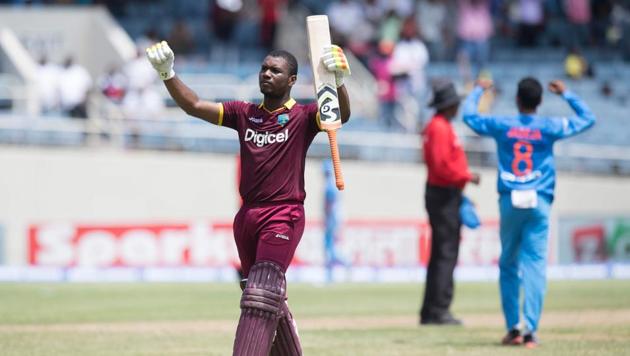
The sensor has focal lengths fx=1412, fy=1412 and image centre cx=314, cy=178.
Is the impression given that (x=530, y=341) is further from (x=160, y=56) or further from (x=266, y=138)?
(x=160, y=56)

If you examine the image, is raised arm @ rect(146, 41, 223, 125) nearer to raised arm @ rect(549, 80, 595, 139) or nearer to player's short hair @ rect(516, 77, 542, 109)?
player's short hair @ rect(516, 77, 542, 109)

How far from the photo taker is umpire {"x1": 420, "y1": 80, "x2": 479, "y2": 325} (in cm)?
1535

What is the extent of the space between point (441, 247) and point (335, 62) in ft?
20.3

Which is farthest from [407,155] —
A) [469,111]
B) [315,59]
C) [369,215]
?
[315,59]

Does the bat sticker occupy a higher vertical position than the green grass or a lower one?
higher

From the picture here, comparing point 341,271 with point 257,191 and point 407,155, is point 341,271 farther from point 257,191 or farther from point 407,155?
point 257,191

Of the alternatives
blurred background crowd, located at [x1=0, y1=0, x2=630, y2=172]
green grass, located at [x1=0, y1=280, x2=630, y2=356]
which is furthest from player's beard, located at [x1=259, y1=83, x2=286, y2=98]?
blurred background crowd, located at [x1=0, y1=0, x2=630, y2=172]

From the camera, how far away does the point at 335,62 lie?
31.8 feet

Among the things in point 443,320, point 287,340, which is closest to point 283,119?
point 287,340

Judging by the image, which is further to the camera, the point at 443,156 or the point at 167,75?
the point at 443,156

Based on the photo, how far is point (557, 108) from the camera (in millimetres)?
29297

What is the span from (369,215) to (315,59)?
19177 millimetres

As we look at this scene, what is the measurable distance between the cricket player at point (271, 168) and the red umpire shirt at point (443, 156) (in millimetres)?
5424

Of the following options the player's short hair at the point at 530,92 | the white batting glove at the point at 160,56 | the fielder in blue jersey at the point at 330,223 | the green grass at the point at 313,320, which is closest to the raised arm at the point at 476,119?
the player's short hair at the point at 530,92
